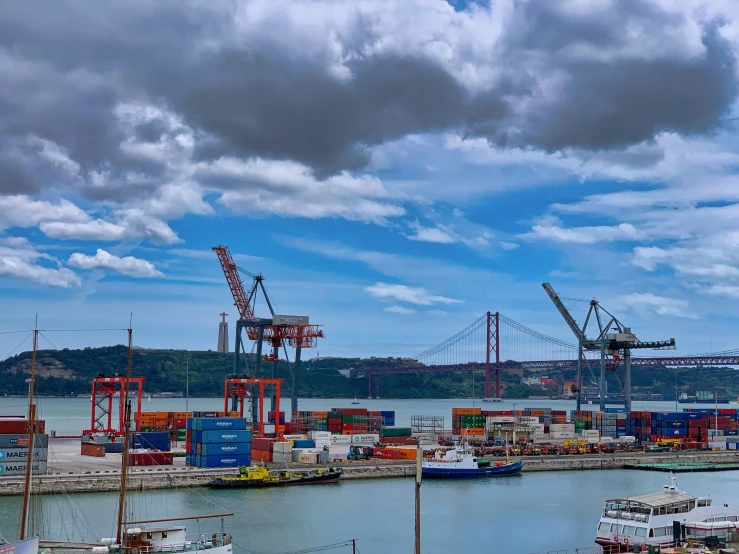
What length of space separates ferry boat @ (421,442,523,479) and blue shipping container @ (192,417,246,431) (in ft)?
41.1

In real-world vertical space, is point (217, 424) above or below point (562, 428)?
above

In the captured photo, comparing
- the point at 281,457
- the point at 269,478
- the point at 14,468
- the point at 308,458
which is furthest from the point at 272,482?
the point at 14,468

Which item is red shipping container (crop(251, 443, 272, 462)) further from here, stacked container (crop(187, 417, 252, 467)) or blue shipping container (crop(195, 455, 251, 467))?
blue shipping container (crop(195, 455, 251, 467))

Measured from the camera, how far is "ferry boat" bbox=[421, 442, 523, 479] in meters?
61.6

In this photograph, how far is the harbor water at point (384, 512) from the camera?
37.5m

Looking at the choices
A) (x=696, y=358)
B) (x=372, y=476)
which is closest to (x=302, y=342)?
(x=372, y=476)

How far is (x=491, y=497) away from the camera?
52.0 m

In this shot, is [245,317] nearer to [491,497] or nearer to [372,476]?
[372,476]

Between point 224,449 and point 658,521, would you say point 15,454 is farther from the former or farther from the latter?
point 658,521

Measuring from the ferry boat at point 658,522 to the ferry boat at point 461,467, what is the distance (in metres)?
29.3

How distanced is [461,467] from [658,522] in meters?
31.5

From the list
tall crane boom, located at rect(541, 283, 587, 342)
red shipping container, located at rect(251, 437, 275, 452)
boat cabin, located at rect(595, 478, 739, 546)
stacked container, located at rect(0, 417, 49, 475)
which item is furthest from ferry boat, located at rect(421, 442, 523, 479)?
tall crane boom, located at rect(541, 283, 587, 342)

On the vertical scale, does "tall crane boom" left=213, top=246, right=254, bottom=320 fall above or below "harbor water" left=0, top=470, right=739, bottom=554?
above

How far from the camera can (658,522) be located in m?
31.0
